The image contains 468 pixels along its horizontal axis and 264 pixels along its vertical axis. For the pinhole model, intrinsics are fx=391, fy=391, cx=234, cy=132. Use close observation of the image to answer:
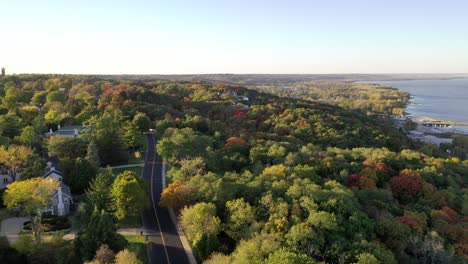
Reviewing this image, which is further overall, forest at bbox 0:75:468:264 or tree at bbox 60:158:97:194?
tree at bbox 60:158:97:194

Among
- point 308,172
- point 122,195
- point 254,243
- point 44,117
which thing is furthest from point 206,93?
point 254,243

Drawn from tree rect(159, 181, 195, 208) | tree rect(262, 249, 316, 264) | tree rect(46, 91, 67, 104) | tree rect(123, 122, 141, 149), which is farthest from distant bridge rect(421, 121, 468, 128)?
tree rect(262, 249, 316, 264)

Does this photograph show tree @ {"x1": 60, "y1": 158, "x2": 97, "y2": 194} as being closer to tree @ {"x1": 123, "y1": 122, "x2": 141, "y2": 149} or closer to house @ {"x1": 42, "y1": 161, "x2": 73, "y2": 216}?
house @ {"x1": 42, "y1": 161, "x2": 73, "y2": 216}

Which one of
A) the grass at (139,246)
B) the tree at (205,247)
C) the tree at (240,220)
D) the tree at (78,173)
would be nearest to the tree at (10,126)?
the tree at (78,173)

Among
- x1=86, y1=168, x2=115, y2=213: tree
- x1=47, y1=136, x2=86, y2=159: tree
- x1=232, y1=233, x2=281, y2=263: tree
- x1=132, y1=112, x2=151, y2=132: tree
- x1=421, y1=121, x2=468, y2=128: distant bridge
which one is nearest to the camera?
x1=232, y1=233, x2=281, y2=263: tree

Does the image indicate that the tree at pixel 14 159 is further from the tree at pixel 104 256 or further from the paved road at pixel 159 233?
the tree at pixel 104 256

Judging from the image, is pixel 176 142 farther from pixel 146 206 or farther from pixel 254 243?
pixel 254 243
